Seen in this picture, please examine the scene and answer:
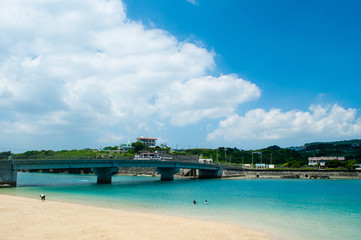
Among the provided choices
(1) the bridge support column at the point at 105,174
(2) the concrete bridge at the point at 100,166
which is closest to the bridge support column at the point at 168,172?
(2) the concrete bridge at the point at 100,166

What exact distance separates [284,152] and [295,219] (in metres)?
160

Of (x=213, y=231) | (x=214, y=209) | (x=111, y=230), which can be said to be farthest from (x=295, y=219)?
(x=111, y=230)

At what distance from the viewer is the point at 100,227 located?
2084 cm

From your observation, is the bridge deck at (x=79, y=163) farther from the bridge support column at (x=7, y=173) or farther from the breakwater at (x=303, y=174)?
the breakwater at (x=303, y=174)

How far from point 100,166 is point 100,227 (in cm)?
4592

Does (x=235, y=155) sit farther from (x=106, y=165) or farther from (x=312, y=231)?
(x=312, y=231)

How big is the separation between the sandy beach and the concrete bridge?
27.4 metres

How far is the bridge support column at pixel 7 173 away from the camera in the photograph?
163 feet

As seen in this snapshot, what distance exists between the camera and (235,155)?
177m

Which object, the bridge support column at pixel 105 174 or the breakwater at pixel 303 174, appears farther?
the breakwater at pixel 303 174

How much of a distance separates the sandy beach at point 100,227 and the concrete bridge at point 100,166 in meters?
27.4

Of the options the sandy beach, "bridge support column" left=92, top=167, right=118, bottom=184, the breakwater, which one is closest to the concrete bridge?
"bridge support column" left=92, top=167, right=118, bottom=184

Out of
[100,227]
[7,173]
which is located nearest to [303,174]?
[7,173]

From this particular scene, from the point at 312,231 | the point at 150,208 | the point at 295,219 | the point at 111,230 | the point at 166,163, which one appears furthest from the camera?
the point at 166,163
